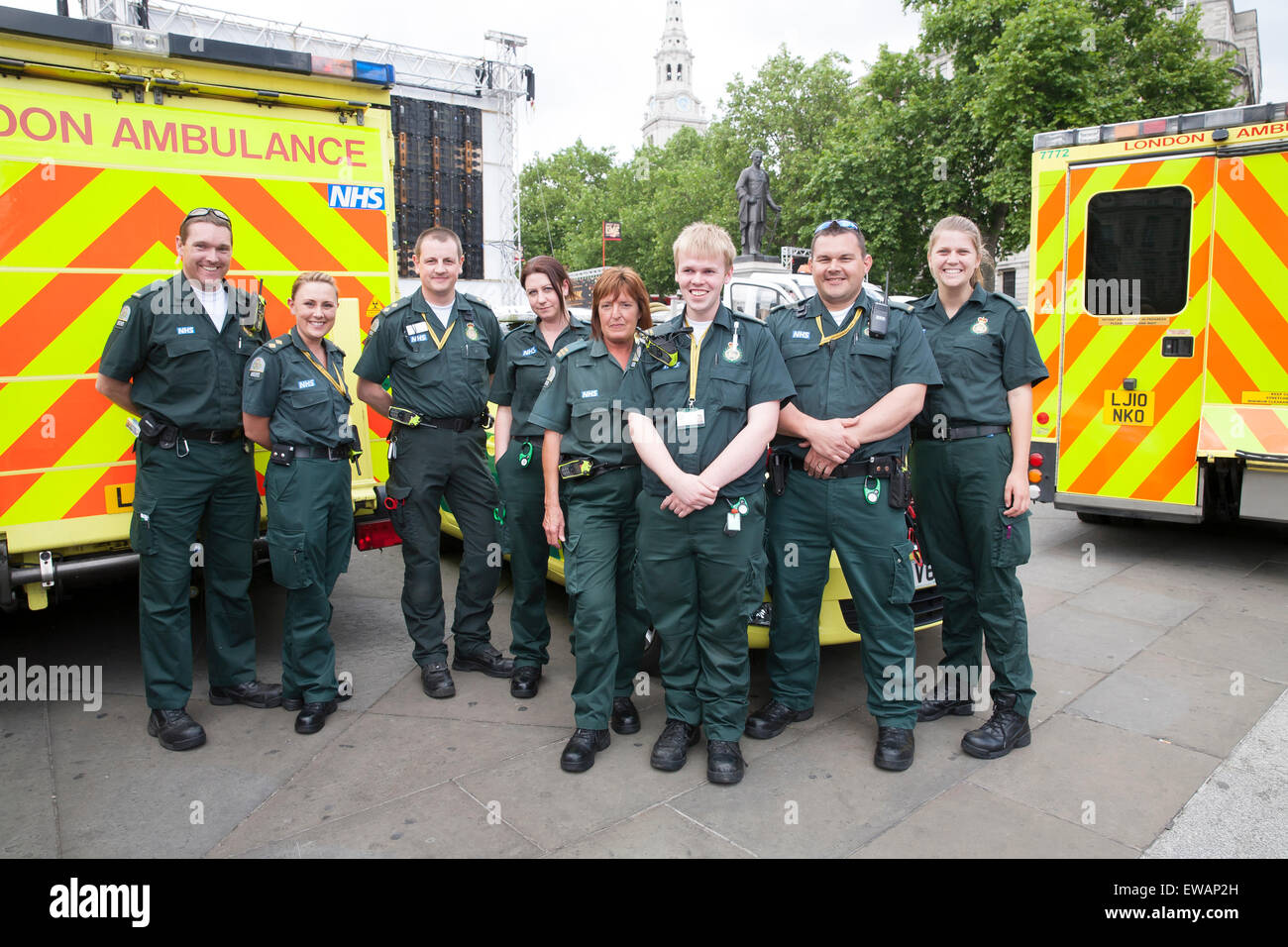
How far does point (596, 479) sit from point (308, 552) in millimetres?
1300

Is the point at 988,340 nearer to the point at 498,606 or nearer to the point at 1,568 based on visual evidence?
the point at 498,606

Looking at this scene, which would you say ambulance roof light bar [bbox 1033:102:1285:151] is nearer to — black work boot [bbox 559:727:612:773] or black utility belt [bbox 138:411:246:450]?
black work boot [bbox 559:727:612:773]

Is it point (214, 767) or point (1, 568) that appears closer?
point (214, 767)

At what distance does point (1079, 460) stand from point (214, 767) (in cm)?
582

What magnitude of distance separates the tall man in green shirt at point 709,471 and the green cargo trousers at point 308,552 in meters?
1.44

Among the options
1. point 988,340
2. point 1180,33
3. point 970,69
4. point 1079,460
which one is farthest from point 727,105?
point 988,340

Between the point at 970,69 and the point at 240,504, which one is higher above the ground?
the point at 970,69

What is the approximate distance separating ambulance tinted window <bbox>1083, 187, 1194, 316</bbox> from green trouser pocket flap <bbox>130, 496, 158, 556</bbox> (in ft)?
19.8

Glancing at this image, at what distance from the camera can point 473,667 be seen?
4422 mm

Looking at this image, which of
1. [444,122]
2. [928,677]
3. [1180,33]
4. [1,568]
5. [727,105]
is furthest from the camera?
[727,105]

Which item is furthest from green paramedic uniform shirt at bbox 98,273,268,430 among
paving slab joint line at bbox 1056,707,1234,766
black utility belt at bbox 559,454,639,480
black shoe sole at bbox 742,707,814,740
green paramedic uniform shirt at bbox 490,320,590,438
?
paving slab joint line at bbox 1056,707,1234,766

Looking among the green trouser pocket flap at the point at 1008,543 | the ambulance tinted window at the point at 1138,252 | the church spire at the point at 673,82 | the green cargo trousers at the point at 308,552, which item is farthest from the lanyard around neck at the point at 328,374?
the church spire at the point at 673,82

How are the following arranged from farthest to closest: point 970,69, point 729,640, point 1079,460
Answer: point 970,69 → point 1079,460 → point 729,640
